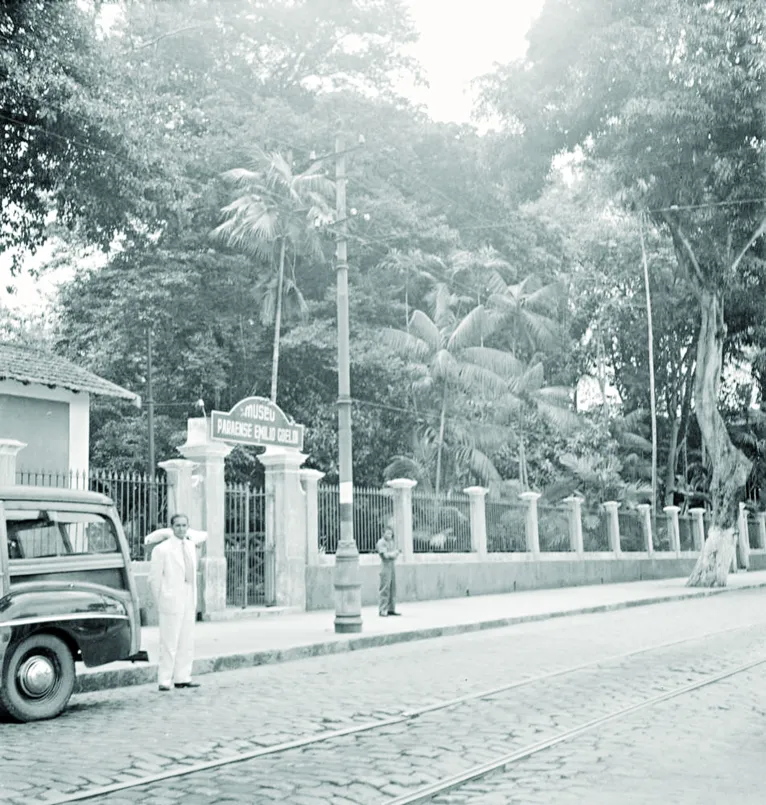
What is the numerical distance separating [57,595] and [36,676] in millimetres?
705

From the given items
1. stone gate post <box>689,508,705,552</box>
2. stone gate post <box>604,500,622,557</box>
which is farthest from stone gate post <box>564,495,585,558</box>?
Result: stone gate post <box>689,508,705,552</box>

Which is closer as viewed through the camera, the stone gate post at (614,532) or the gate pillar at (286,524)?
the gate pillar at (286,524)

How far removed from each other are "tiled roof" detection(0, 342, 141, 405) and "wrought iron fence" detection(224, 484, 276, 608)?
6034 millimetres

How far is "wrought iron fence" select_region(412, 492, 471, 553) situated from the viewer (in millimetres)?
23188

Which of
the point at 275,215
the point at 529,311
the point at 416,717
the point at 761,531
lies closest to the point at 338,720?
the point at 416,717

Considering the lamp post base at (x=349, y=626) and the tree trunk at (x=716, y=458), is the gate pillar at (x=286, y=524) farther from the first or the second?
the tree trunk at (x=716, y=458)

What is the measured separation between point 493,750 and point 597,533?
998 inches

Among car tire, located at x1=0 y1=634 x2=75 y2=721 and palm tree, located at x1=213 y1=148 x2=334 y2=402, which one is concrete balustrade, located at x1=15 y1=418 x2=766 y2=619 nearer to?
car tire, located at x1=0 y1=634 x2=75 y2=721

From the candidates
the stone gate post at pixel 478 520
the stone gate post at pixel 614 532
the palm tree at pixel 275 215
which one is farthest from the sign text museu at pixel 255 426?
the stone gate post at pixel 614 532

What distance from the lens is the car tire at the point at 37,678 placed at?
8.34 meters

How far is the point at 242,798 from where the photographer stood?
551cm

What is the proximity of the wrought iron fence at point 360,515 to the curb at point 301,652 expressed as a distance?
4.05 m

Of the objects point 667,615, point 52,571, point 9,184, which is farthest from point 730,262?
point 52,571

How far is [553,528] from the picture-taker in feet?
94.3
